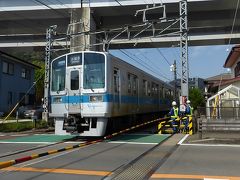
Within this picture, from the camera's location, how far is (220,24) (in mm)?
31953

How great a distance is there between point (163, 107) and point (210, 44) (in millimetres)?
7439

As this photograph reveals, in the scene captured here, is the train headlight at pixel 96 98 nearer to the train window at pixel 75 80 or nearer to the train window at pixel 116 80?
the train window at pixel 75 80

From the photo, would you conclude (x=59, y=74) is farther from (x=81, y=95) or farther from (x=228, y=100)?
(x=228, y=100)

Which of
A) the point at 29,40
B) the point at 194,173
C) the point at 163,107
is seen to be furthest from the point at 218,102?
the point at 194,173

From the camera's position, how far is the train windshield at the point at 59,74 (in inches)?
700

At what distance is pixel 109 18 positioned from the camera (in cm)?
3212

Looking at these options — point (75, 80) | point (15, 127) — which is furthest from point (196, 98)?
point (75, 80)

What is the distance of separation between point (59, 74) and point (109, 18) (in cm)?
1508

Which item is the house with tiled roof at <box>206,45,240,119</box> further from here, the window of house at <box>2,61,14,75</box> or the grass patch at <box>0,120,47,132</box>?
the window of house at <box>2,61,14,75</box>

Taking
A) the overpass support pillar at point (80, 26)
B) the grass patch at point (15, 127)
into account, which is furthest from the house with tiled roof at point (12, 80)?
the grass patch at point (15, 127)

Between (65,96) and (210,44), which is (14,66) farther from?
(65,96)

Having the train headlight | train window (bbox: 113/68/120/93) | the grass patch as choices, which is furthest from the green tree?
the train headlight

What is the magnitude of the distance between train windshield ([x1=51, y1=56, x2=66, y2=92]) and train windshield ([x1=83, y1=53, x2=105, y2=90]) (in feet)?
4.02

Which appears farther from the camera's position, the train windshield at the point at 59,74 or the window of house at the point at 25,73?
the window of house at the point at 25,73
